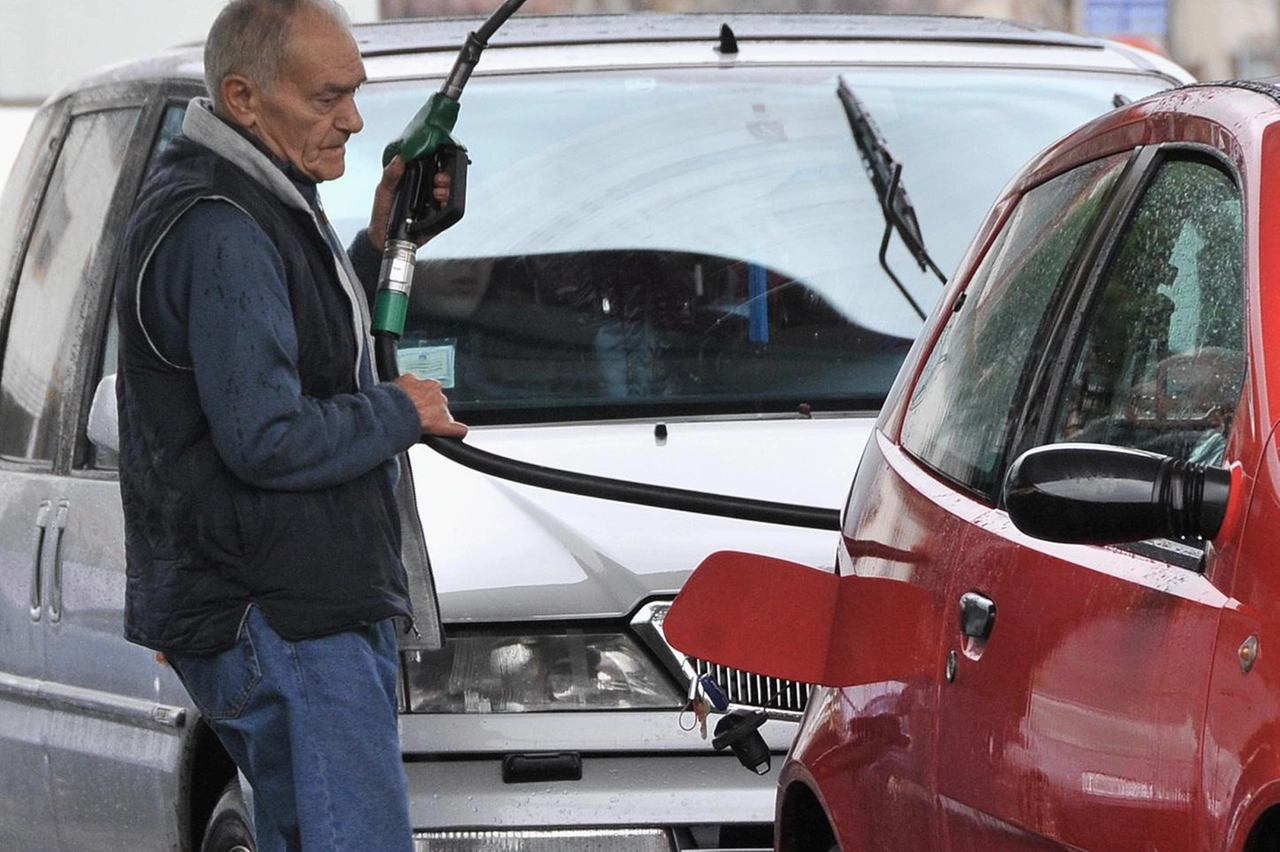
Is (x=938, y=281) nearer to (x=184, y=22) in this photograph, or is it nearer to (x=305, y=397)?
(x=305, y=397)

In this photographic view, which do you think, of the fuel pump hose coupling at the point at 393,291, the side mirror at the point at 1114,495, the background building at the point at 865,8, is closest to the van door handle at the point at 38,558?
the fuel pump hose coupling at the point at 393,291

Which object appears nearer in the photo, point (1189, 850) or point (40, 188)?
point (1189, 850)

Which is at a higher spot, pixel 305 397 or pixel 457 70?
pixel 457 70

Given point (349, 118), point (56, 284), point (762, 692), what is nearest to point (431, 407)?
point (349, 118)

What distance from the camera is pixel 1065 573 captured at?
9.09 feet

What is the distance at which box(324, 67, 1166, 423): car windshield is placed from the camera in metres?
5.14

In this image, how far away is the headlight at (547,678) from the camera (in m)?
4.58

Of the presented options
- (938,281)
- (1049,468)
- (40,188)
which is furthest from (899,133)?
(1049,468)

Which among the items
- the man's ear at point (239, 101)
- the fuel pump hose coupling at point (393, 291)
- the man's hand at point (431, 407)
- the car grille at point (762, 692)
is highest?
the man's ear at point (239, 101)

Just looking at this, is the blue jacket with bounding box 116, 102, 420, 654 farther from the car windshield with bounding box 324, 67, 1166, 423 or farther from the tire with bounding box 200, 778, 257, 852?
the car windshield with bounding box 324, 67, 1166, 423

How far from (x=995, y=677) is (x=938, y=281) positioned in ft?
8.32

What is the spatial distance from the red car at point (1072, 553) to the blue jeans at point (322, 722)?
1.62 ft

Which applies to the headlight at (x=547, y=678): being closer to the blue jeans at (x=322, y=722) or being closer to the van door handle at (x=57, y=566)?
the blue jeans at (x=322, y=722)

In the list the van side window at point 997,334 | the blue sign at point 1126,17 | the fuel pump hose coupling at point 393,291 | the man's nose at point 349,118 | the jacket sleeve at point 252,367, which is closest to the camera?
the van side window at point 997,334
